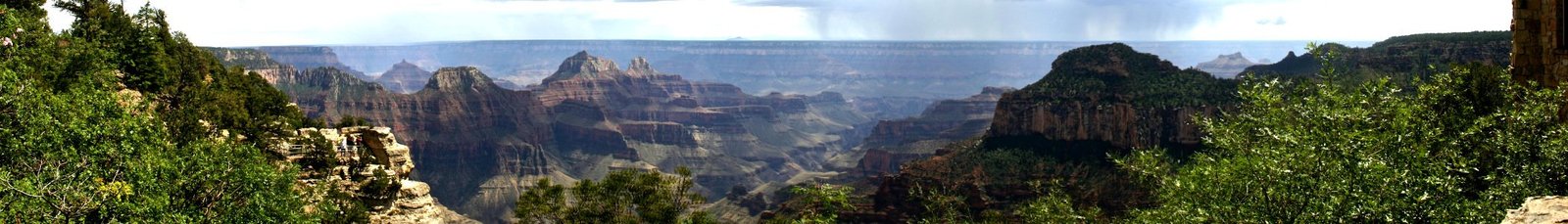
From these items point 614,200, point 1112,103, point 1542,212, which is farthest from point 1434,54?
point 1542,212

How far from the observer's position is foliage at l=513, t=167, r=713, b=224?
3928cm

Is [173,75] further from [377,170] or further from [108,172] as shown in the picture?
[108,172]

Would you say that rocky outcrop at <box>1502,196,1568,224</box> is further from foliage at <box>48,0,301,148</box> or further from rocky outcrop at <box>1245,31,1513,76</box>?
rocky outcrop at <box>1245,31,1513,76</box>

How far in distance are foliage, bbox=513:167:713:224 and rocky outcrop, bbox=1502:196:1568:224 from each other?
27.2 meters

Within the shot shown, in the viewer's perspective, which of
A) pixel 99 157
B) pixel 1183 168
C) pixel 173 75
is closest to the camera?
pixel 99 157

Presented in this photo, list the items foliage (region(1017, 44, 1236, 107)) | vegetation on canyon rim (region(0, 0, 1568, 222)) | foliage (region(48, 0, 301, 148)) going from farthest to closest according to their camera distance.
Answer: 1. foliage (region(1017, 44, 1236, 107))
2. foliage (region(48, 0, 301, 148))
3. vegetation on canyon rim (region(0, 0, 1568, 222))

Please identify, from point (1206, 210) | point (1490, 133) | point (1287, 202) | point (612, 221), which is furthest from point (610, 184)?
point (1490, 133)

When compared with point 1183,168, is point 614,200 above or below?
below

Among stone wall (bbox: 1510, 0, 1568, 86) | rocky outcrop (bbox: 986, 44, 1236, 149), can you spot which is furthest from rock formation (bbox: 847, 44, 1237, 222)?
stone wall (bbox: 1510, 0, 1568, 86)

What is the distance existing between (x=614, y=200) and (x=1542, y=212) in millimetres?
30979

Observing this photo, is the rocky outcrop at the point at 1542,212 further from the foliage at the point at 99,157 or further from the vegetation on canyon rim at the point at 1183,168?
the foliage at the point at 99,157

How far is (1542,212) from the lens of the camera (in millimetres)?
17906

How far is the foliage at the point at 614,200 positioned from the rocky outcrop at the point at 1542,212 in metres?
27.2

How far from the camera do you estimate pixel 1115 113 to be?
375 ft
